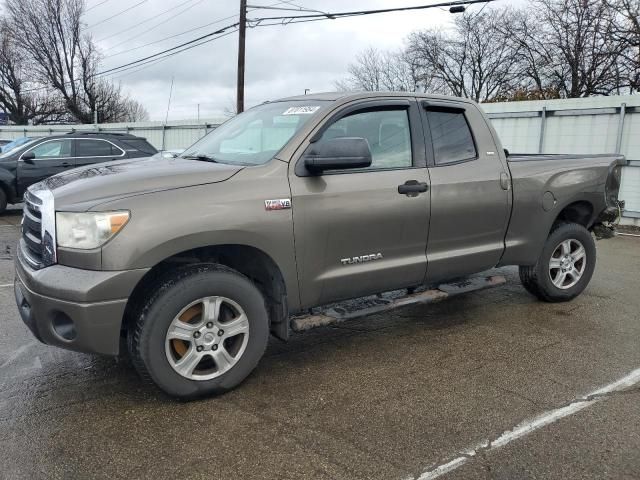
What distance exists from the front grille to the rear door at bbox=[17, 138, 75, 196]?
8637mm

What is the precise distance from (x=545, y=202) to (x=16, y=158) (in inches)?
416

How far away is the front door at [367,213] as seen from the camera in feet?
11.7

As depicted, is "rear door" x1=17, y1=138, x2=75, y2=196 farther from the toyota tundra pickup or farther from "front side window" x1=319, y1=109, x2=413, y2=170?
"front side window" x1=319, y1=109, x2=413, y2=170

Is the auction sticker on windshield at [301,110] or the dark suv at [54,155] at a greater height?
the auction sticker on windshield at [301,110]

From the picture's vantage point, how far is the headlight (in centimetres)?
292

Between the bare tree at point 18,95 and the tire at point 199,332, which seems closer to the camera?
the tire at point 199,332

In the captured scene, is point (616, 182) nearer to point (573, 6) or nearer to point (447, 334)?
point (447, 334)

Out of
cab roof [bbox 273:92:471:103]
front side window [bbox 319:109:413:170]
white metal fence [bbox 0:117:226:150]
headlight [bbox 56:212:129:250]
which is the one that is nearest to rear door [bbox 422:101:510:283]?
cab roof [bbox 273:92:471:103]

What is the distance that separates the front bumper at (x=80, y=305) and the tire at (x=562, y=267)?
374 cm

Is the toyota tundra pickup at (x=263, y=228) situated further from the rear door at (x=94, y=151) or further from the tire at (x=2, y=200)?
the tire at (x=2, y=200)

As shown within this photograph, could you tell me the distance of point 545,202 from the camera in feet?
16.1

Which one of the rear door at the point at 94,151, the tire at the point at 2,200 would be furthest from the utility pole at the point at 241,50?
the tire at the point at 2,200

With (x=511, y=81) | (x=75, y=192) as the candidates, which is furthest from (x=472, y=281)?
(x=511, y=81)

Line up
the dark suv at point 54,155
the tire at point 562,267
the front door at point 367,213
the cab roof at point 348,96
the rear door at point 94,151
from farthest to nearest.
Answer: the rear door at point 94,151 < the dark suv at point 54,155 < the tire at point 562,267 < the cab roof at point 348,96 < the front door at point 367,213
